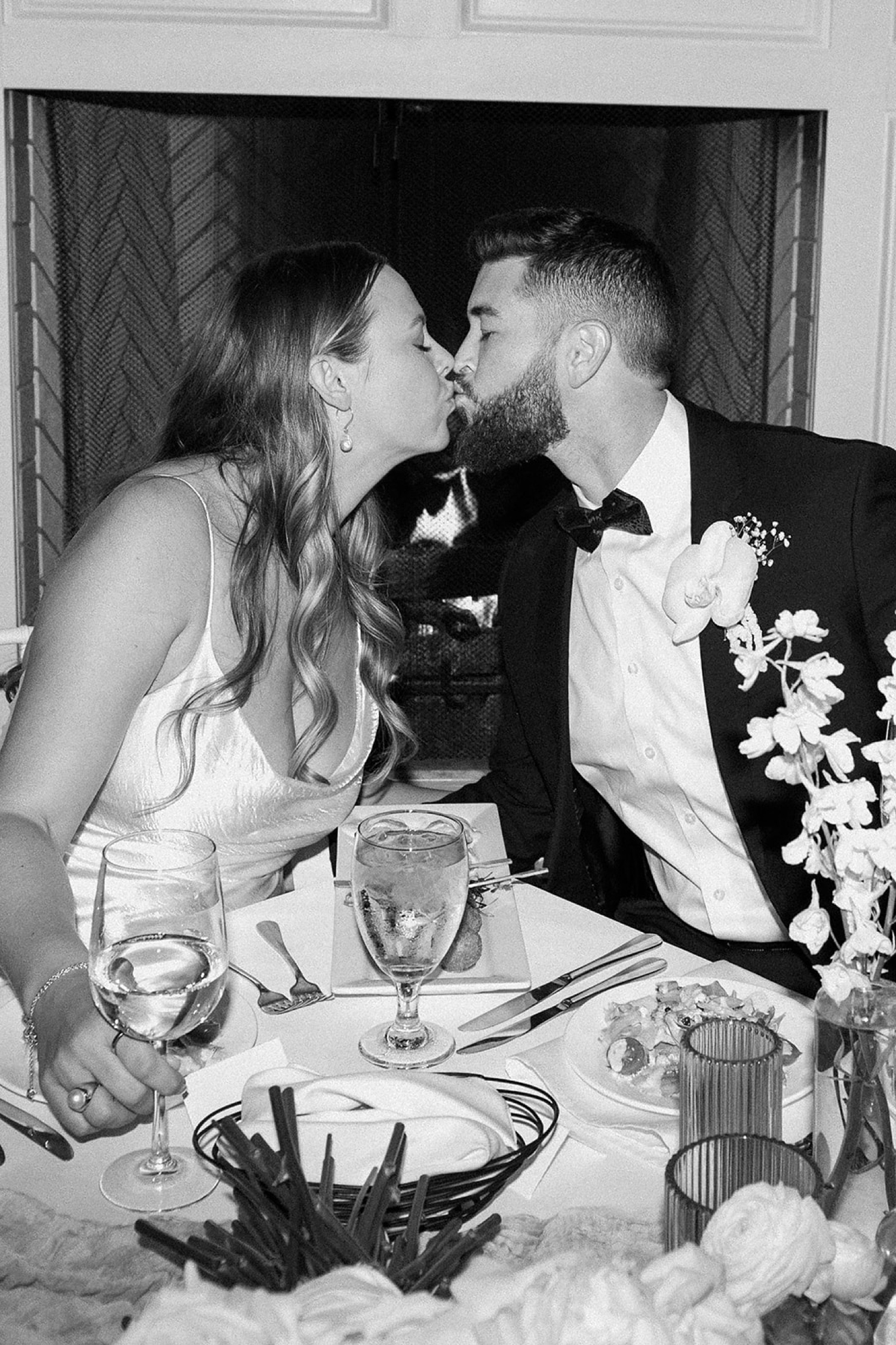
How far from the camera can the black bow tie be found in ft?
6.91

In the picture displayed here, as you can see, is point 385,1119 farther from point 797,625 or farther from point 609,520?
point 609,520

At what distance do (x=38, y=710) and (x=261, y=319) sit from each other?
693 millimetres

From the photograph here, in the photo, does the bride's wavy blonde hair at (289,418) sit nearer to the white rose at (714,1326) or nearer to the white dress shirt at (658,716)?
the white dress shirt at (658,716)

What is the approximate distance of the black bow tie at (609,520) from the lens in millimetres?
2107

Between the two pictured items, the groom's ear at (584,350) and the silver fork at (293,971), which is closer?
the silver fork at (293,971)

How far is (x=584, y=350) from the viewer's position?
2258mm

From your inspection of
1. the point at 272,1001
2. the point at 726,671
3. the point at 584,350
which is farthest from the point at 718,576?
the point at 584,350

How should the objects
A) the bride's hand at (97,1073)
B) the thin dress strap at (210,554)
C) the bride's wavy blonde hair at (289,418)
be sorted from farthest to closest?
the bride's wavy blonde hair at (289,418)
the thin dress strap at (210,554)
the bride's hand at (97,1073)

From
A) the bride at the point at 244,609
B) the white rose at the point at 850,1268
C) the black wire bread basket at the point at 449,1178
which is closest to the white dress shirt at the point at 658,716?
the bride at the point at 244,609

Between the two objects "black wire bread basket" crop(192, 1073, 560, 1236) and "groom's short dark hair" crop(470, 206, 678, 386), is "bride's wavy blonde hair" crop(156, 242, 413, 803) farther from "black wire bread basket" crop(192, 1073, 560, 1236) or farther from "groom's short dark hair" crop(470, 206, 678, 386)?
"black wire bread basket" crop(192, 1073, 560, 1236)

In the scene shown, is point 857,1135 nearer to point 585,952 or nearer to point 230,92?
point 585,952

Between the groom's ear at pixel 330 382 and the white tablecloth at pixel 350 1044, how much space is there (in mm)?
722

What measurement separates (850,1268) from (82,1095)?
57 centimetres

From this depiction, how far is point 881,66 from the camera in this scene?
2.79 meters
